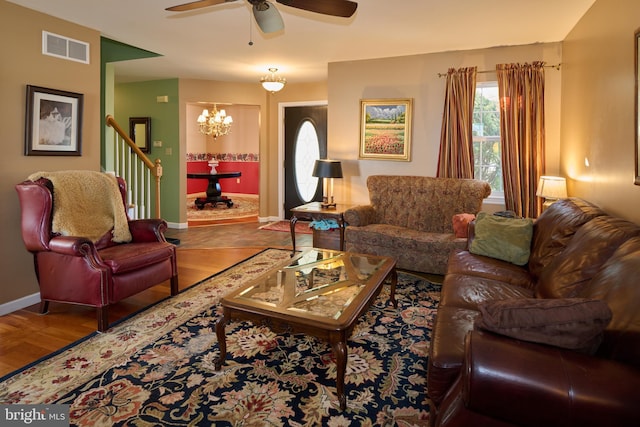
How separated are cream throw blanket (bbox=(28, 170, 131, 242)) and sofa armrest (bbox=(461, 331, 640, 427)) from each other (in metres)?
2.95

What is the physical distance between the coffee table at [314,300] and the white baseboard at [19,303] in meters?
2.09

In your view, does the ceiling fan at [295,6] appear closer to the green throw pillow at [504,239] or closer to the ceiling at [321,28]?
the ceiling at [321,28]

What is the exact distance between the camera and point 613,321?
55.1 inches

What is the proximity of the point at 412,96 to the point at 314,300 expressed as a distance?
3.47m

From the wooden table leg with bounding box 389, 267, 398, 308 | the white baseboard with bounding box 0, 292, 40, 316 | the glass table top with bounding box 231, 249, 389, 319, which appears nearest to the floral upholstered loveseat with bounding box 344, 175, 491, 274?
the wooden table leg with bounding box 389, 267, 398, 308

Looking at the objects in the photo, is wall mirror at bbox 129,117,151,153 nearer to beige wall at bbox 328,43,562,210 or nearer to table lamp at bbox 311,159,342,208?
beige wall at bbox 328,43,562,210

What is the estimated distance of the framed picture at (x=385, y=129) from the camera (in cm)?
500

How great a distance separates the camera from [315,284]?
2.59 meters

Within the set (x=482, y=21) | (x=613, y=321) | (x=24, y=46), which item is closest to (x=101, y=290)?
(x=24, y=46)

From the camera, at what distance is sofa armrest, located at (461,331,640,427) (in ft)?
3.74

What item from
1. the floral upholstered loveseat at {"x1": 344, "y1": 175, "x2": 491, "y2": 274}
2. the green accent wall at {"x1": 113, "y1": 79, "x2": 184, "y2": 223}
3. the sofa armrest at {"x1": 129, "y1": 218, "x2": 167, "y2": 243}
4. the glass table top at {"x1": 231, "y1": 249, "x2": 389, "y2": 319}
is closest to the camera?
the glass table top at {"x1": 231, "y1": 249, "x2": 389, "y2": 319}

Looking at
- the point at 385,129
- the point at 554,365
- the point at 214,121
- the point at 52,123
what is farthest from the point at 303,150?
the point at 554,365

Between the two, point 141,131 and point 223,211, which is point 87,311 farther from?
point 223,211

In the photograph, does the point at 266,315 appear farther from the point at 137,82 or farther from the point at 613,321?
the point at 137,82
